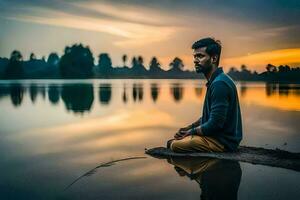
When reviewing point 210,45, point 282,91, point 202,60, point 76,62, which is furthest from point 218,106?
point 76,62

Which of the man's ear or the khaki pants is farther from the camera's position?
the khaki pants

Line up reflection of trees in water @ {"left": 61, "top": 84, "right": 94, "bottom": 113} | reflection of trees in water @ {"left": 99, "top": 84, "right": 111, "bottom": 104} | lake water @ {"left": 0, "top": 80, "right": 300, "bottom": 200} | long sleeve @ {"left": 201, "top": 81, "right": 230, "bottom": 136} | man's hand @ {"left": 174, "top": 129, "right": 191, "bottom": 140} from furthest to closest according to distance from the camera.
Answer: reflection of trees in water @ {"left": 99, "top": 84, "right": 111, "bottom": 104} → reflection of trees in water @ {"left": 61, "top": 84, "right": 94, "bottom": 113} → man's hand @ {"left": 174, "top": 129, "right": 191, "bottom": 140} → long sleeve @ {"left": 201, "top": 81, "right": 230, "bottom": 136} → lake water @ {"left": 0, "top": 80, "right": 300, "bottom": 200}

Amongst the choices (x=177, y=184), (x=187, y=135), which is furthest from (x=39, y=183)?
(x=187, y=135)

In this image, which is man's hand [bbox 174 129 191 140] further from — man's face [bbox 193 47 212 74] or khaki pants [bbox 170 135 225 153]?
man's face [bbox 193 47 212 74]

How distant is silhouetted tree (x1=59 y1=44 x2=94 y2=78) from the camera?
6713 inches

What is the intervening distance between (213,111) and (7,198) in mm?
3953

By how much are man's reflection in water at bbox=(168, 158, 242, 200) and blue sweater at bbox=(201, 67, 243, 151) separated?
1.79ft

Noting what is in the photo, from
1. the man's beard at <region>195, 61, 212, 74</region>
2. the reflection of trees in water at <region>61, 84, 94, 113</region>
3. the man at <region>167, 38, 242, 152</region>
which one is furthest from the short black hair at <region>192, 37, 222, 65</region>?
the reflection of trees in water at <region>61, 84, 94, 113</region>

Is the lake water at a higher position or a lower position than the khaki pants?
lower

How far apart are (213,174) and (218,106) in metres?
1.40

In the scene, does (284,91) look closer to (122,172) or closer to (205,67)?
(205,67)

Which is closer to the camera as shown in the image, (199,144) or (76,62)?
(199,144)

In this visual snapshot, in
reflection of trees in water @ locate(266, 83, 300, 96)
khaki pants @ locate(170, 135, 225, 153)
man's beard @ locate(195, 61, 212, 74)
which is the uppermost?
man's beard @ locate(195, 61, 212, 74)

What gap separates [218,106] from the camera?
6.48 metres
